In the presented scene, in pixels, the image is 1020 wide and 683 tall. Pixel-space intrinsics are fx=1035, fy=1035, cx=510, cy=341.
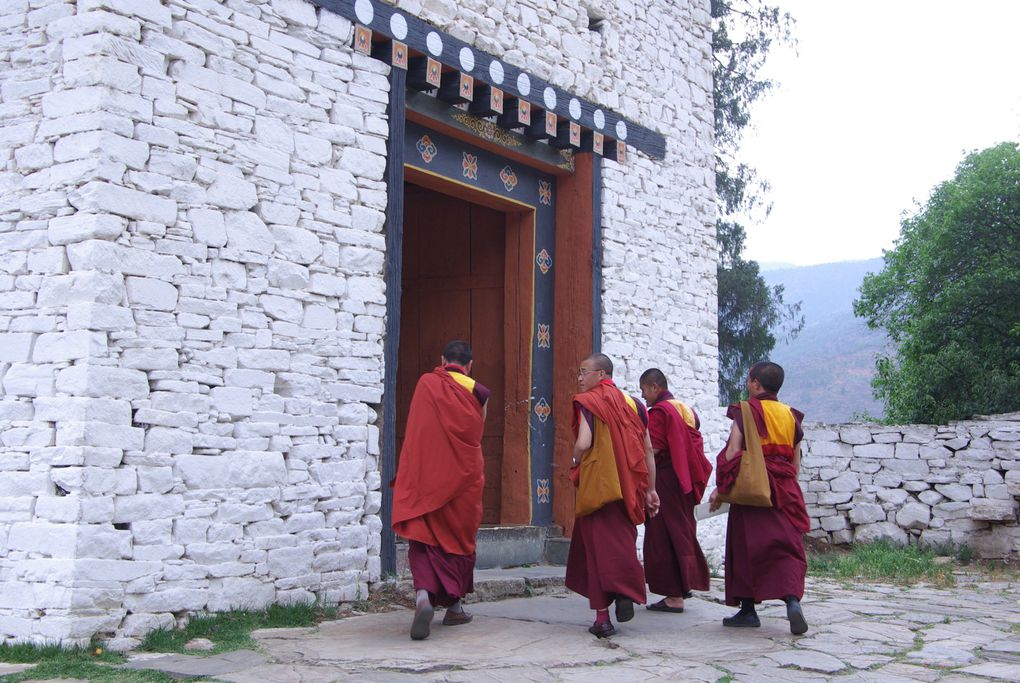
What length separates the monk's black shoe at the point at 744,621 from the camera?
5.59 metres

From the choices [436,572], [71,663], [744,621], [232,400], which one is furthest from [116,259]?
[744,621]

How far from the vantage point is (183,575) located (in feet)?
16.4

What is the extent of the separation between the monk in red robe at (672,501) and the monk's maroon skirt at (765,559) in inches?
17.5

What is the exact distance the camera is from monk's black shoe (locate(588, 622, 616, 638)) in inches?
204

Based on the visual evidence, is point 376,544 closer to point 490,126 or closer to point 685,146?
point 490,126

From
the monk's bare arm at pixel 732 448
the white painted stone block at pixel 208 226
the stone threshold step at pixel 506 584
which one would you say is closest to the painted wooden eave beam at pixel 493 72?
the white painted stone block at pixel 208 226

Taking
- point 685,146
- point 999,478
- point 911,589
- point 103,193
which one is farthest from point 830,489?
point 103,193

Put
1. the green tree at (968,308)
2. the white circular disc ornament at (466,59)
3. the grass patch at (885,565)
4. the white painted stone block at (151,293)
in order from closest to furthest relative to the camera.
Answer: the white painted stone block at (151,293)
the white circular disc ornament at (466,59)
the grass patch at (885,565)
the green tree at (968,308)

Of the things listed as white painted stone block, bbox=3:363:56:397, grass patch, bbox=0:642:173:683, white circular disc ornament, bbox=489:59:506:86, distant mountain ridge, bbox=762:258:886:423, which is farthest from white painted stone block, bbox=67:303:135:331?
distant mountain ridge, bbox=762:258:886:423

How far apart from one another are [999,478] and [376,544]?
279 inches

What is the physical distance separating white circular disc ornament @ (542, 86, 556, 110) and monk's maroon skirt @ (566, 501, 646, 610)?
3.40m

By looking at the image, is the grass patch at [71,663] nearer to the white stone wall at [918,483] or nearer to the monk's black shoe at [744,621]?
the monk's black shoe at [744,621]

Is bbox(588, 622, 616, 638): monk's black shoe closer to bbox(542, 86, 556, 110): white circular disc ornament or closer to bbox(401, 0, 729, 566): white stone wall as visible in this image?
bbox(401, 0, 729, 566): white stone wall

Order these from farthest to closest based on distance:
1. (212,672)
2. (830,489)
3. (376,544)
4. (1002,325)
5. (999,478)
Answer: (1002,325)
(830,489)
(999,478)
(376,544)
(212,672)
